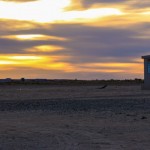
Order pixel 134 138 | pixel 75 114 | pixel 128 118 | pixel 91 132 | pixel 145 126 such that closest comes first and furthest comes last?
pixel 134 138, pixel 91 132, pixel 145 126, pixel 128 118, pixel 75 114

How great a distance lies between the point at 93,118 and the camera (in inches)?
850

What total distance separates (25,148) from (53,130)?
3795 millimetres

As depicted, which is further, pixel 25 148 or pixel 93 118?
pixel 93 118

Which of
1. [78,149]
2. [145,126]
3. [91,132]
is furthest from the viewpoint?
[145,126]

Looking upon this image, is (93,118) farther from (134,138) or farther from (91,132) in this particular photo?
(134,138)

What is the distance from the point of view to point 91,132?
1691 centimetres

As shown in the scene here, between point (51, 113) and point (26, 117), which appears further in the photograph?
point (51, 113)

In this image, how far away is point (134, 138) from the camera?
15.5 m

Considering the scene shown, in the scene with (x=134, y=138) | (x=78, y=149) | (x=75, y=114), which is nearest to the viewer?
(x=78, y=149)

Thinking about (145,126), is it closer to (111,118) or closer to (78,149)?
(111,118)

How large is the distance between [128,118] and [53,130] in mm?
4706

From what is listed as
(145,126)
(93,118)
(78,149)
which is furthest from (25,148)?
(93,118)

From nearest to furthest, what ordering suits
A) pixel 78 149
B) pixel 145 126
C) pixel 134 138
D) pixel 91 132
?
pixel 78 149 → pixel 134 138 → pixel 91 132 → pixel 145 126

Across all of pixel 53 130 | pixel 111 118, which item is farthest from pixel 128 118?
pixel 53 130
